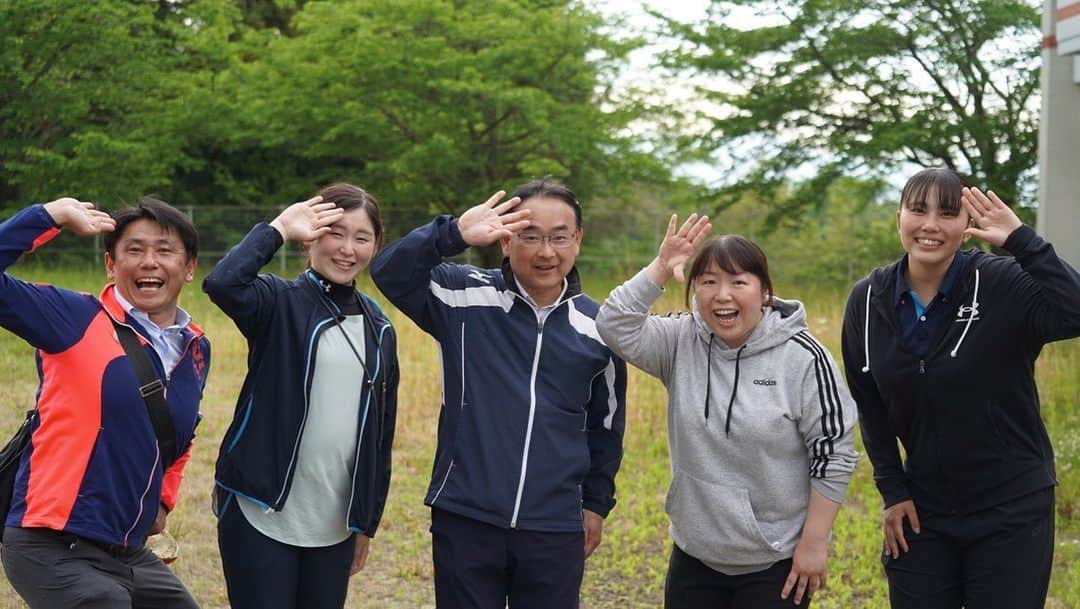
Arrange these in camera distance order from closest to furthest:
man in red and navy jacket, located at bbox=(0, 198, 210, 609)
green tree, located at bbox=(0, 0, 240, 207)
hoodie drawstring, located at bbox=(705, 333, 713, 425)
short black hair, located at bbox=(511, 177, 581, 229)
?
man in red and navy jacket, located at bbox=(0, 198, 210, 609)
hoodie drawstring, located at bbox=(705, 333, 713, 425)
short black hair, located at bbox=(511, 177, 581, 229)
green tree, located at bbox=(0, 0, 240, 207)

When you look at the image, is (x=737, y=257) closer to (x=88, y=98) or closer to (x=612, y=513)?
(x=612, y=513)

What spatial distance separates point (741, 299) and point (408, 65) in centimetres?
1836

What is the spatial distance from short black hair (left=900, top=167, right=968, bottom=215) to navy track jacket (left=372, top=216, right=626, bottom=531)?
1003 mm

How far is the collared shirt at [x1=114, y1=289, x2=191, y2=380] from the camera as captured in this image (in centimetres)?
318

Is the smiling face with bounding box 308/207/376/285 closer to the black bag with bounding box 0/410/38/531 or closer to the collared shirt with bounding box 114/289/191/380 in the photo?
the collared shirt with bounding box 114/289/191/380

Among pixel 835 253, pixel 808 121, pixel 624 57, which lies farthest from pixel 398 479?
pixel 835 253

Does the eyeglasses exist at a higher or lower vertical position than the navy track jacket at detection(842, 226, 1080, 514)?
higher

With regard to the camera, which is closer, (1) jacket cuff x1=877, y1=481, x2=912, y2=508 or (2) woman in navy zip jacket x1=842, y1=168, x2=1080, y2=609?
(2) woman in navy zip jacket x1=842, y1=168, x2=1080, y2=609

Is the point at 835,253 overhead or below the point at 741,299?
overhead

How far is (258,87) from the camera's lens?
22234 millimetres

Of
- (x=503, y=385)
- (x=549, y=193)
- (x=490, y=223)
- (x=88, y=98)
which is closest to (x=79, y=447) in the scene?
(x=503, y=385)

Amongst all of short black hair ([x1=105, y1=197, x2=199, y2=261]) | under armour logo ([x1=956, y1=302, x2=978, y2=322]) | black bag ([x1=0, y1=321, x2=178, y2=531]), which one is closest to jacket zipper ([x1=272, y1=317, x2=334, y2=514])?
black bag ([x1=0, y1=321, x2=178, y2=531])

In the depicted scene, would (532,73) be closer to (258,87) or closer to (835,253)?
(258,87)

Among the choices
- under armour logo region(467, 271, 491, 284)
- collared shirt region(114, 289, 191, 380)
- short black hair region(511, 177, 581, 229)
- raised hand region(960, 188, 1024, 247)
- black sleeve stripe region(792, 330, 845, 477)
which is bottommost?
black sleeve stripe region(792, 330, 845, 477)
